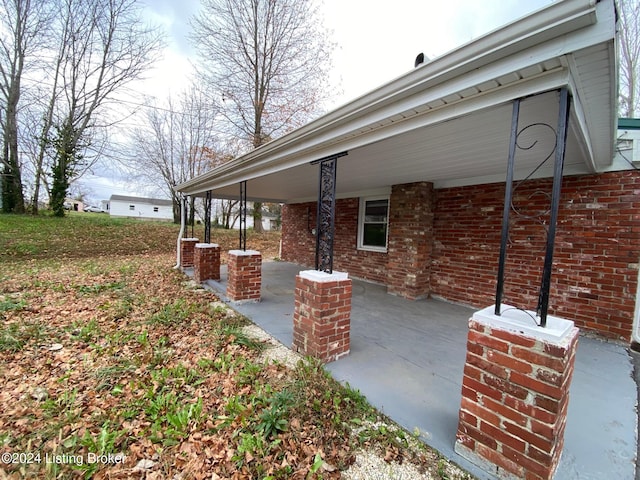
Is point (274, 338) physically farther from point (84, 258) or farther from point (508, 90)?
point (84, 258)

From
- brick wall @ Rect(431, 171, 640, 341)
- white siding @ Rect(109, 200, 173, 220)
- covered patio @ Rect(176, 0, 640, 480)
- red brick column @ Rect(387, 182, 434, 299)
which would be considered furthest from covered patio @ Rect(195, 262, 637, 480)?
white siding @ Rect(109, 200, 173, 220)

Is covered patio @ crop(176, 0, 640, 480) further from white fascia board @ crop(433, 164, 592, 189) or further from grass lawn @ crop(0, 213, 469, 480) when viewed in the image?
grass lawn @ crop(0, 213, 469, 480)

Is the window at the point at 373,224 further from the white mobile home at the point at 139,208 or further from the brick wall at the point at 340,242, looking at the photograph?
the white mobile home at the point at 139,208

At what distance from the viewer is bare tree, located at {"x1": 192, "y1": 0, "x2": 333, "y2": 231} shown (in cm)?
1132

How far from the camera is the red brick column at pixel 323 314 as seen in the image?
2.77m

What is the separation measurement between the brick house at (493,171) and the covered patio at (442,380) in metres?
0.79

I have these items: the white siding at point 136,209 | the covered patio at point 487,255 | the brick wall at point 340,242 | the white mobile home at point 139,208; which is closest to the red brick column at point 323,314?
the covered patio at point 487,255

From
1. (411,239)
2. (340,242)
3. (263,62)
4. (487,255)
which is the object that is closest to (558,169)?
(487,255)

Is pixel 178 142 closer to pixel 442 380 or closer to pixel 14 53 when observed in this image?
pixel 14 53

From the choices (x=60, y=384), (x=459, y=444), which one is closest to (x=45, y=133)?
(x=60, y=384)

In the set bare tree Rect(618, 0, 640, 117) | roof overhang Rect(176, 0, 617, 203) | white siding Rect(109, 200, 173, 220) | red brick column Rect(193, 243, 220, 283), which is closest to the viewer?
roof overhang Rect(176, 0, 617, 203)

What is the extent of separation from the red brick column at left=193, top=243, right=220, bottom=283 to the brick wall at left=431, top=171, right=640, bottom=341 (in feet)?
17.3

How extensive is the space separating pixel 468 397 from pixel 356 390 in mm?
958

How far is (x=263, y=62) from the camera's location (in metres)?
12.2
